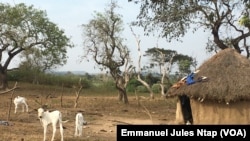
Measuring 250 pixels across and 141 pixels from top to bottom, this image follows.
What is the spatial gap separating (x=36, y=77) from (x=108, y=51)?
14.3 m

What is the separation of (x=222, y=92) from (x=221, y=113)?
2.45ft

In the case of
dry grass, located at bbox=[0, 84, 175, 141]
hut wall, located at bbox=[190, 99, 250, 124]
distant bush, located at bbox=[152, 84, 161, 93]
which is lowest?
dry grass, located at bbox=[0, 84, 175, 141]

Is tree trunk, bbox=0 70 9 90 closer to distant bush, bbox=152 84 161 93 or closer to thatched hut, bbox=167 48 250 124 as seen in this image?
distant bush, bbox=152 84 161 93

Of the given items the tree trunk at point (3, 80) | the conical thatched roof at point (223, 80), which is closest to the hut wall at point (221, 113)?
the conical thatched roof at point (223, 80)

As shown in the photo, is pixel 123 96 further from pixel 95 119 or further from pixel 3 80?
pixel 3 80

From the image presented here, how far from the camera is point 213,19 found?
70.8 feet

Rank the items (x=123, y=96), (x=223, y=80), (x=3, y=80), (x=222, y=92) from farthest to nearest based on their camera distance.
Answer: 1. (x=3, y=80)
2. (x=123, y=96)
3. (x=223, y=80)
4. (x=222, y=92)

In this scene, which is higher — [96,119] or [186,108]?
[186,108]

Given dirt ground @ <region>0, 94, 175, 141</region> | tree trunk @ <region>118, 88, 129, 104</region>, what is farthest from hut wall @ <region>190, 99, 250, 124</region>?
tree trunk @ <region>118, 88, 129, 104</region>

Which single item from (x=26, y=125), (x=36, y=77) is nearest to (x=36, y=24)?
(x=36, y=77)

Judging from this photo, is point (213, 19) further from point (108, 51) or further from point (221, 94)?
point (108, 51)

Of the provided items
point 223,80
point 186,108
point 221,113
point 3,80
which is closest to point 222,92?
point 223,80

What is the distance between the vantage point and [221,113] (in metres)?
15.2

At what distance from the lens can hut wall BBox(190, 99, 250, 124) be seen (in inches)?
586
